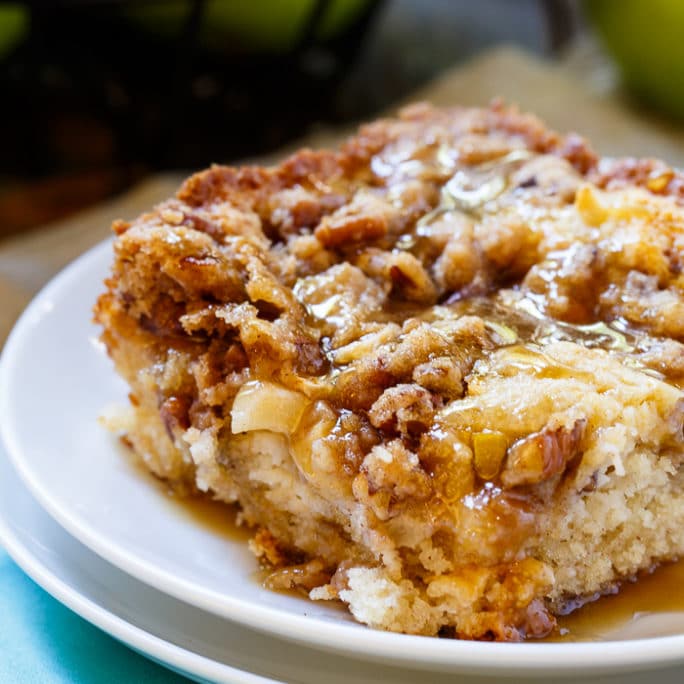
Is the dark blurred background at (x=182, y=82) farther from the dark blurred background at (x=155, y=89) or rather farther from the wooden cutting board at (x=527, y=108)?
the wooden cutting board at (x=527, y=108)

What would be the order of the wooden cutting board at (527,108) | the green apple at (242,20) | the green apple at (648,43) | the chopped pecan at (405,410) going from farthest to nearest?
1. the green apple at (648,43)
2. the green apple at (242,20)
3. the wooden cutting board at (527,108)
4. the chopped pecan at (405,410)

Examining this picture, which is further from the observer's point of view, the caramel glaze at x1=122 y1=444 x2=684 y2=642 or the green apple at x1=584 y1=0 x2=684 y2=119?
the green apple at x1=584 y1=0 x2=684 y2=119

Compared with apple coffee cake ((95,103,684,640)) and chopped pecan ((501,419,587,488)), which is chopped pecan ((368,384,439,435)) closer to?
apple coffee cake ((95,103,684,640))

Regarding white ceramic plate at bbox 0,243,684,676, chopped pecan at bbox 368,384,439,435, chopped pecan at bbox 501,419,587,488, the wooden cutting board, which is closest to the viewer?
white ceramic plate at bbox 0,243,684,676

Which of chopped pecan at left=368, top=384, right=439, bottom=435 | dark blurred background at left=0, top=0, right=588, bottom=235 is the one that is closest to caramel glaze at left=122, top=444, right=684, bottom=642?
chopped pecan at left=368, top=384, right=439, bottom=435

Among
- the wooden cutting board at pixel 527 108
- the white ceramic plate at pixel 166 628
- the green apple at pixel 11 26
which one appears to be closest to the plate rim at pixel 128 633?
the white ceramic plate at pixel 166 628

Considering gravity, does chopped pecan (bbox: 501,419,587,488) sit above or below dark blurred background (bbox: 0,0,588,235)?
above
